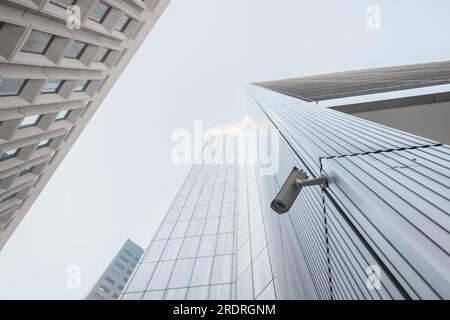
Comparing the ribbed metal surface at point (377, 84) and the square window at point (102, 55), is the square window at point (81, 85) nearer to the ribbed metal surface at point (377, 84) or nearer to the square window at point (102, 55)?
the square window at point (102, 55)

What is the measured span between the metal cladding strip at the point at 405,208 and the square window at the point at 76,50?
14263mm

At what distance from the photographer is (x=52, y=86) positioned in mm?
15125

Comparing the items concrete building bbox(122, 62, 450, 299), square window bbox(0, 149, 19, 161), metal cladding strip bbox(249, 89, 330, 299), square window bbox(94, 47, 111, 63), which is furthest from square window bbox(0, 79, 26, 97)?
metal cladding strip bbox(249, 89, 330, 299)

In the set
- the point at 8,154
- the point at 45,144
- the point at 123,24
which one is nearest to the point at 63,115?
the point at 45,144

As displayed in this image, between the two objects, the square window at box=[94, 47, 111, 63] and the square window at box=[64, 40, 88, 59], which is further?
the square window at box=[94, 47, 111, 63]

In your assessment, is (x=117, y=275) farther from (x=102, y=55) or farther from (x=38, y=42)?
(x=38, y=42)

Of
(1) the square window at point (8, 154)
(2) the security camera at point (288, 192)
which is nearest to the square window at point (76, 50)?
(1) the square window at point (8, 154)

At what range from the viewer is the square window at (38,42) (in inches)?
459

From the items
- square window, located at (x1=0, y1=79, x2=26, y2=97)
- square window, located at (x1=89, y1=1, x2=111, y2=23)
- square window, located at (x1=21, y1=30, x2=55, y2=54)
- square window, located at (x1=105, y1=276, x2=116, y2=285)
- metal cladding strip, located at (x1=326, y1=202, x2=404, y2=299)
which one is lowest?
square window, located at (x1=105, y1=276, x2=116, y2=285)

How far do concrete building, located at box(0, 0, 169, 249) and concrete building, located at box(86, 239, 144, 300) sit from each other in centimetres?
6550

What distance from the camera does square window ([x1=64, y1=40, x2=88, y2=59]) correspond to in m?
14.3

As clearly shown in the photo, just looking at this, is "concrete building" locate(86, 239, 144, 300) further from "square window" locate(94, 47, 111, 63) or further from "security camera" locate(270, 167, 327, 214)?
"security camera" locate(270, 167, 327, 214)

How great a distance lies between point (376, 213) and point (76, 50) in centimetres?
1582

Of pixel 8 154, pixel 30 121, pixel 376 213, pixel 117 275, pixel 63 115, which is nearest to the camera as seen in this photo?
pixel 376 213
